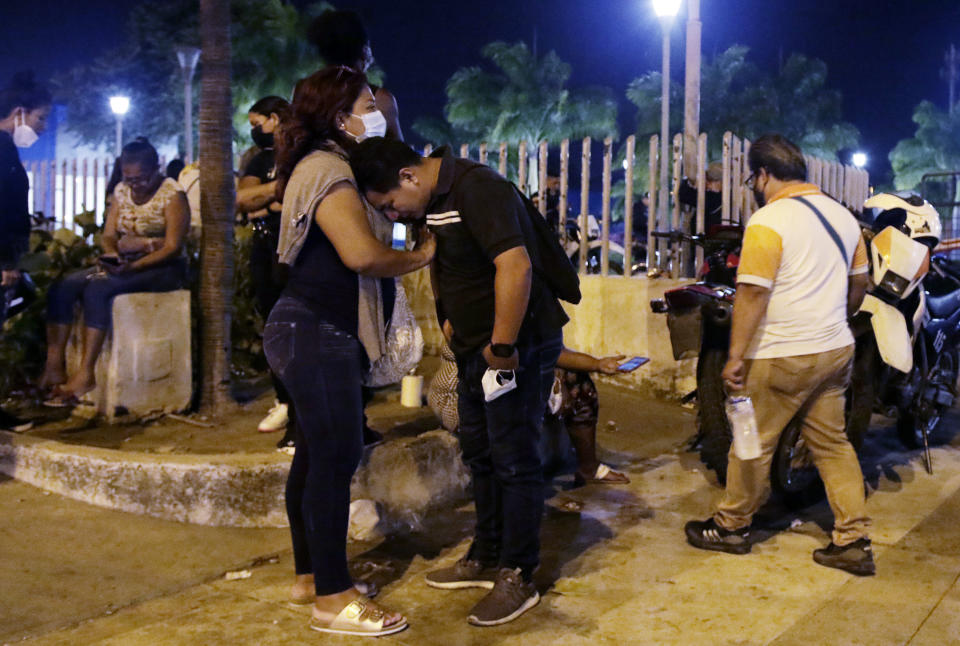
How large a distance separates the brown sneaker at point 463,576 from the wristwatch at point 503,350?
101cm

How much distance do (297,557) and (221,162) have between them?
2909 millimetres

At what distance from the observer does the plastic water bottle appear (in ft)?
14.7

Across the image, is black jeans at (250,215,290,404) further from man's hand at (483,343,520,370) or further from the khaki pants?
the khaki pants

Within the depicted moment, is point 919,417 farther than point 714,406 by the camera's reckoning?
Yes

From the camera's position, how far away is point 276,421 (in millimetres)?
5895

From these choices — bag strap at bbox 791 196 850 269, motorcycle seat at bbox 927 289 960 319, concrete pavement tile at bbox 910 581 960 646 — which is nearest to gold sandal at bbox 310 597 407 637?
concrete pavement tile at bbox 910 581 960 646

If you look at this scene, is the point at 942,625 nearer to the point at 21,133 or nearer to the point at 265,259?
the point at 265,259

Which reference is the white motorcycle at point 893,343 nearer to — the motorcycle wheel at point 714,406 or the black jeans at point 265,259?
the motorcycle wheel at point 714,406

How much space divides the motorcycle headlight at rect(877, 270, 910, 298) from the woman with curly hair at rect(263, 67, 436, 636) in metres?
2.80

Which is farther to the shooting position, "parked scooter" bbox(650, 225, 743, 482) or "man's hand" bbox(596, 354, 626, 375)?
"parked scooter" bbox(650, 225, 743, 482)

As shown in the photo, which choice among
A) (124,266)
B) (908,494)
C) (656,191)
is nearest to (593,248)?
(656,191)

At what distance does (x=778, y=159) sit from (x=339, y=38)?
2.06 metres

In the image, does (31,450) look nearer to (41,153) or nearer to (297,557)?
(297,557)

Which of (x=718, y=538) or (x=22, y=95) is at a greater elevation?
(x=22, y=95)
